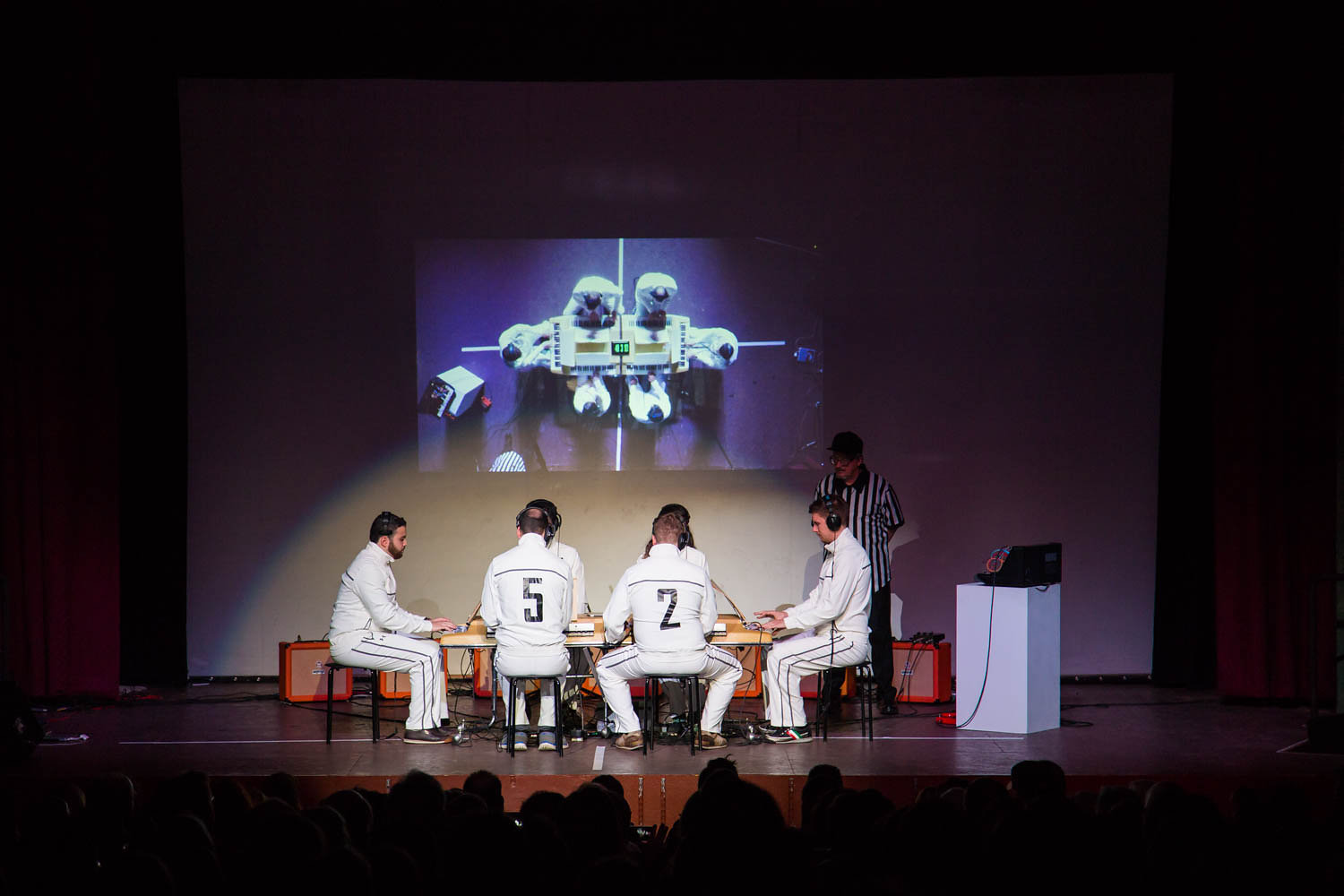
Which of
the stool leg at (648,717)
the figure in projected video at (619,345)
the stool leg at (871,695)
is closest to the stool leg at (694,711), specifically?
the stool leg at (648,717)

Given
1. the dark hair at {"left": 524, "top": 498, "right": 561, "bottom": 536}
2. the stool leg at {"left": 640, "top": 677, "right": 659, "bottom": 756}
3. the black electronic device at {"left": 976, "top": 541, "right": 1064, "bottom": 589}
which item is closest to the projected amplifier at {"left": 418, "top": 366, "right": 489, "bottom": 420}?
the dark hair at {"left": 524, "top": 498, "right": 561, "bottom": 536}

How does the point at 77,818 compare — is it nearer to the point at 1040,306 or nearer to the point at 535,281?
the point at 535,281

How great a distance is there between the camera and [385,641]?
258 inches

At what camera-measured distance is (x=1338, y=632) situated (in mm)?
7113

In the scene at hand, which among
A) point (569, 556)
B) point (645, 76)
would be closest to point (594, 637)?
point (569, 556)

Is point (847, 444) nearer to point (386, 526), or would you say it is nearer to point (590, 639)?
point (590, 639)

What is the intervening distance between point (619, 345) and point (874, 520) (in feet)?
6.94

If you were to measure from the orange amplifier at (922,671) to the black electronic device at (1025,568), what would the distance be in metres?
1.18

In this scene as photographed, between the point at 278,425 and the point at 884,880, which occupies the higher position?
the point at 278,425

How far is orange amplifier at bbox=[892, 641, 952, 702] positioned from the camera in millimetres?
7672

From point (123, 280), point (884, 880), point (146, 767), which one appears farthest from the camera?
point (123, 280)

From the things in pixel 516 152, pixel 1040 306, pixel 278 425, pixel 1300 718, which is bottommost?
pixel 1300 718

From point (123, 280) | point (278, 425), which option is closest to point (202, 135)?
point (123, 280)

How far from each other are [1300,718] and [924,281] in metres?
3.53
